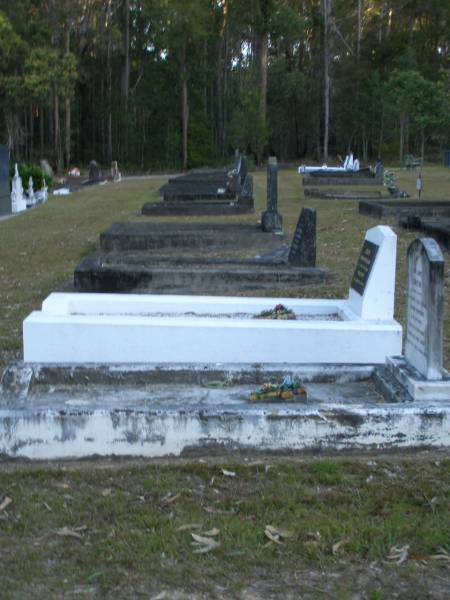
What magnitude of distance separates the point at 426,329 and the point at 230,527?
1.95 m

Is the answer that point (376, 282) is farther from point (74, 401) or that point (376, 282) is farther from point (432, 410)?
point (74, 401)

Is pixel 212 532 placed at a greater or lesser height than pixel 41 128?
lesser

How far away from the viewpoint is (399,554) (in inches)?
144

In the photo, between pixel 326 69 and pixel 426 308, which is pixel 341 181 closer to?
pixel 426 308

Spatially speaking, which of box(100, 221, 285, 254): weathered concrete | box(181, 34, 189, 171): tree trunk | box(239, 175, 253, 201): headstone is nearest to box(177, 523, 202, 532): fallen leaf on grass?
box(100, 221, 285, 254): weathered concrete

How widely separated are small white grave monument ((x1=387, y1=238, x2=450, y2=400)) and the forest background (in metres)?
49.9

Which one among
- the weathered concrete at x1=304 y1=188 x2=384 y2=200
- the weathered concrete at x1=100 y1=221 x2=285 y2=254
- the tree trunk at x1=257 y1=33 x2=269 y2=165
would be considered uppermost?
the tree trunk at x1=257 y1=33 x2=269 y2=165

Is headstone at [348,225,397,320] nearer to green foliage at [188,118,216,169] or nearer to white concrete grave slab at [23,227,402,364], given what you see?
white concrete grave slab at [23,227,402,364]

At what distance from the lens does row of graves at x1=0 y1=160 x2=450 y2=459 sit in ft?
15.7

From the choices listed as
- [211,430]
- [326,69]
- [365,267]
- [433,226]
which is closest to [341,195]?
[433,226]

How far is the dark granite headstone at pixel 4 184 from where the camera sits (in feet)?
84.1

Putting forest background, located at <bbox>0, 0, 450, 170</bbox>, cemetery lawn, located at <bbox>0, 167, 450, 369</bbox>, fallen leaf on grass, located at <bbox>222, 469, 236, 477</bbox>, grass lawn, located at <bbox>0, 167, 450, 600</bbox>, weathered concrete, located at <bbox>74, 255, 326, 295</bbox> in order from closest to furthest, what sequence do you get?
grass lawn, located at <bbox>0, 167, 450, 600</bbox>, fallen leaf on grass, located at <bbox>222, 469, 236, 477</bbox>, cemetery lawn, located at <bbox>0, 167, 450, 369</bbox>, weathered concrete, located at <bbox>74, 255, 326, 295</bbox>, forest background, located at <bbox>0, 0, 450, 170</bbox>

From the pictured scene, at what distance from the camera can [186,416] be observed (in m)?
4.79

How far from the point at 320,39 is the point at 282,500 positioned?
6342cm
